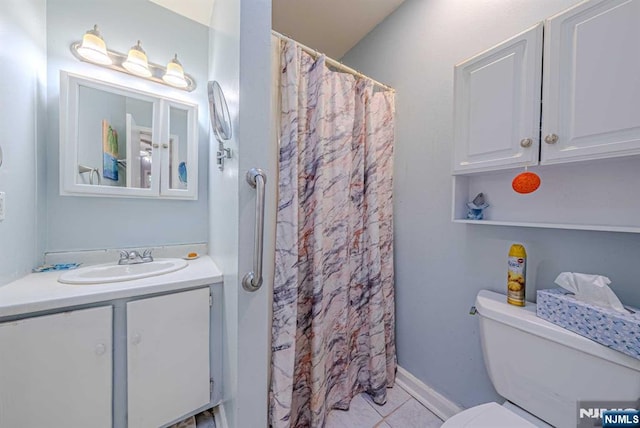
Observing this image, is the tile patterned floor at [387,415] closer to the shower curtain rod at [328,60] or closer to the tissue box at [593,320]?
the tissue box at [593,320]

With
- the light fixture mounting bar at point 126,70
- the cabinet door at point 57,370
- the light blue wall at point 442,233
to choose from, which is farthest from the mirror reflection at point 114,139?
the light blue wall at point 442,233

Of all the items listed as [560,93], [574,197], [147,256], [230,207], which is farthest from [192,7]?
[574,197]

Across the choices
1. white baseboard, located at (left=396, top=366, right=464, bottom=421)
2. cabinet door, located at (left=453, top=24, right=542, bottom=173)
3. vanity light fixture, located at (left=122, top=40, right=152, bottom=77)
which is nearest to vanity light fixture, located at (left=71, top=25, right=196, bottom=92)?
vanity light fixture, located at (left=122, top=40, right=152, bottom=77)

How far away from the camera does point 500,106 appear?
94cm

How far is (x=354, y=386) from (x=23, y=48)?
2.43m

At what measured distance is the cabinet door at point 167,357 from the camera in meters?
1.04

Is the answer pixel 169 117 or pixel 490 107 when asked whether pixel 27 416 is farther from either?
pixel 490 107

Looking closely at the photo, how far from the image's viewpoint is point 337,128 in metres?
1.29

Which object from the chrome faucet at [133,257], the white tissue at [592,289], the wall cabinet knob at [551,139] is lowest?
the chrome faucet at [133,257]

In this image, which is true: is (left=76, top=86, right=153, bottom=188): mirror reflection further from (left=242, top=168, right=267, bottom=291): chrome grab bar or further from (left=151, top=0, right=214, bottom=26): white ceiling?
(left=242, top=168, right=267, bottom=291): chrome grab bar

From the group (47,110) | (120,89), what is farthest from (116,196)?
Answer: (120,89)

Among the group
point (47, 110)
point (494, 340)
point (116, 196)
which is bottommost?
point (494, 340)

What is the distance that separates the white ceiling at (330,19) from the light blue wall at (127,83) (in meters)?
0.65

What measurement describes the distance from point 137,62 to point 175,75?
20 centimetres
